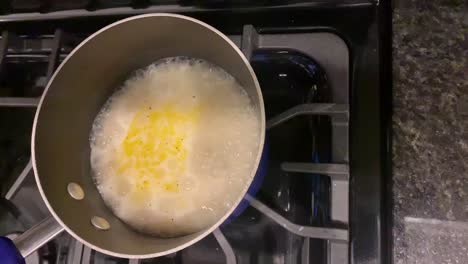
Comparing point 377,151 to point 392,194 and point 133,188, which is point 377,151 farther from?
point 133,188

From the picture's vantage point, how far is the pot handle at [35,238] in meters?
0.52

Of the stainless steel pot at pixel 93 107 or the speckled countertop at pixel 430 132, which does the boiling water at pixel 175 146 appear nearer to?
the stainless steel pot at pixel 93 107

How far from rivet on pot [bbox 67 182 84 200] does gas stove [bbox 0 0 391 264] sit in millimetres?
49

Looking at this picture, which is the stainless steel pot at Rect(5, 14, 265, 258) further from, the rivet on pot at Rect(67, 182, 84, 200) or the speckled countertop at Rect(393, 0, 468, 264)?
the speckled countertop at Rect(393, 0, 468, 264)

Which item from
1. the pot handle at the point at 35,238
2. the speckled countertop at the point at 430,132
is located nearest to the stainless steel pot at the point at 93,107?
the pot handle at the point at 35,238

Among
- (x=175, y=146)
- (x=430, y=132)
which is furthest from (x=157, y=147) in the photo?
(x=430, y=132)

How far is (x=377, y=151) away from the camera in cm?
51

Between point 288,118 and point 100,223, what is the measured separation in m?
0.22

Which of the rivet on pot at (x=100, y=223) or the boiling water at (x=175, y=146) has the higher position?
the boiling water at (x=175, y=146)

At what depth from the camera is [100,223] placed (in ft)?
1.81

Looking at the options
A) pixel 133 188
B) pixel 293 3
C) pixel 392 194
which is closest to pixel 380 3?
pixel 293 3

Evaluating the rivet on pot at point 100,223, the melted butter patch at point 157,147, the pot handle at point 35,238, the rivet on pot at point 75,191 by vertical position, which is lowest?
the pot handle at point 35,238

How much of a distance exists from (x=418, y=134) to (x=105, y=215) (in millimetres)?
319

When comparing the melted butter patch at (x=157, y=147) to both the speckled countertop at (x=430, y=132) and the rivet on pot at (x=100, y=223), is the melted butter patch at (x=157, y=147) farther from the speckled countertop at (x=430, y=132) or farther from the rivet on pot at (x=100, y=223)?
the speckled countertop at (x=430, y=132)
